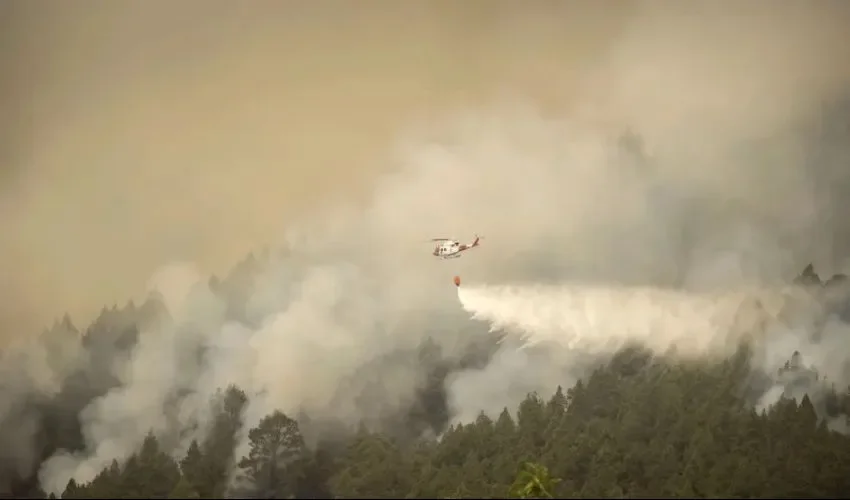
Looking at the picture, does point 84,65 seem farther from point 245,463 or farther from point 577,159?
point 577,159

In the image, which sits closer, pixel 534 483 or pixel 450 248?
pixel 534 483

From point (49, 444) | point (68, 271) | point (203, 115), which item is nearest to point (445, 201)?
point (203, 115)

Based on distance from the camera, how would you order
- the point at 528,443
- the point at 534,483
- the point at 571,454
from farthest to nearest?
the point at 528,443 < the point at 571,454 < the point at 534,483

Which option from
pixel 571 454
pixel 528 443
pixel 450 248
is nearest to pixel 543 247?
pixel 450 248

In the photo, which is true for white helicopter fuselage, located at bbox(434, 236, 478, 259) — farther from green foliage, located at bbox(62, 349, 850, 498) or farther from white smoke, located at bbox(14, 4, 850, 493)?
green foliage, located at bbox(62, 349, 850, 498)

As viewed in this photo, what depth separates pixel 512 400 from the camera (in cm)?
933

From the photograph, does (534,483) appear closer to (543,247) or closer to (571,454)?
(571,454)

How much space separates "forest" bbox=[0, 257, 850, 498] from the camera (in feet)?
28.4

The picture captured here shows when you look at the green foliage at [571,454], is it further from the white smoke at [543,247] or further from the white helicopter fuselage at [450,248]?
the white helicopter fuselage at [450,248]

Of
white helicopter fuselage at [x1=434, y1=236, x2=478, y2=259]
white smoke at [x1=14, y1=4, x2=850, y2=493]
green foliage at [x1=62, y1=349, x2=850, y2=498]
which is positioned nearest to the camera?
green foliage at [x1=62, y1=349, x2=850, y2=498]

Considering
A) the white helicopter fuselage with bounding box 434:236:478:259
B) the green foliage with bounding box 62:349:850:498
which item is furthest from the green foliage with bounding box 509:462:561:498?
the white helicopter fuselage with bounding box 434:236:478:259

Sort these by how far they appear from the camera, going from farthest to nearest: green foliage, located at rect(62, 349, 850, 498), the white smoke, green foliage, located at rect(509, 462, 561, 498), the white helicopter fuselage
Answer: the white helicopter fuselage
the white smoke
green foliage, located at rect(62, 349, 850, 498)
green foliage, located at rect(509, 462, 561, 498)

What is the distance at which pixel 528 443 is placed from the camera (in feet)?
29.6

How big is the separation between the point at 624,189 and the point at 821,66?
8.83 feet
